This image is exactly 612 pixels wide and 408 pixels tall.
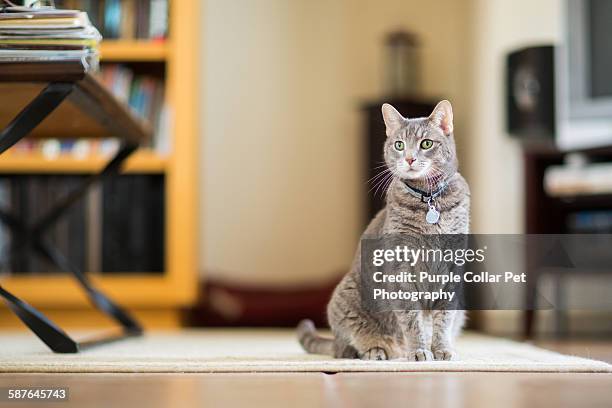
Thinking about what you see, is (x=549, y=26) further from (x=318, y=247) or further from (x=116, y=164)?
(x=116, y=164)

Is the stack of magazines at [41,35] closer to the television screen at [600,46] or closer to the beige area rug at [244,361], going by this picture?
the beige area rug at [244,361]

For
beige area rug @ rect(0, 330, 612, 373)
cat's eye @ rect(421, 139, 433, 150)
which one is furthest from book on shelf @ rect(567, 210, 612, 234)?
cat's eye @ rect(421, 139, 433, 150)

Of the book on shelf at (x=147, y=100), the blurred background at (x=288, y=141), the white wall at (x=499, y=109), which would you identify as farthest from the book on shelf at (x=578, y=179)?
the book on shelf at (x=147, y=100)

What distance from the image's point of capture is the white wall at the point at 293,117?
3496 mm

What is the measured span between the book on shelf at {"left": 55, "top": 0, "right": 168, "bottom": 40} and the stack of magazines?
1.47 m

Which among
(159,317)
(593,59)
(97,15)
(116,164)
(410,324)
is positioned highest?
(97,15)

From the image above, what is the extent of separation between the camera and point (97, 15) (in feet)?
9.53

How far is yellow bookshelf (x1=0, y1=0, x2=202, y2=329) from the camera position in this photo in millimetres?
2779

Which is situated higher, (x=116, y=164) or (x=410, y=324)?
(x=116, y=164)

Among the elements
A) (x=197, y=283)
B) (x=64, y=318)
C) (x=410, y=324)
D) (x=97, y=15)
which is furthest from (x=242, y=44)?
Answer: (x=410, y=324)

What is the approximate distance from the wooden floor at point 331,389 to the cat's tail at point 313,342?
0.30 meters

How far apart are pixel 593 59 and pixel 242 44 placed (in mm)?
1432

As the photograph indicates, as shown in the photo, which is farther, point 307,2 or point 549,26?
point 307,2

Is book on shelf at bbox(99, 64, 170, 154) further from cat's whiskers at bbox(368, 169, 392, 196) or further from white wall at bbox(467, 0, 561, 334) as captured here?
cat's whiskers at bbox(368, 169, 392, 196)
